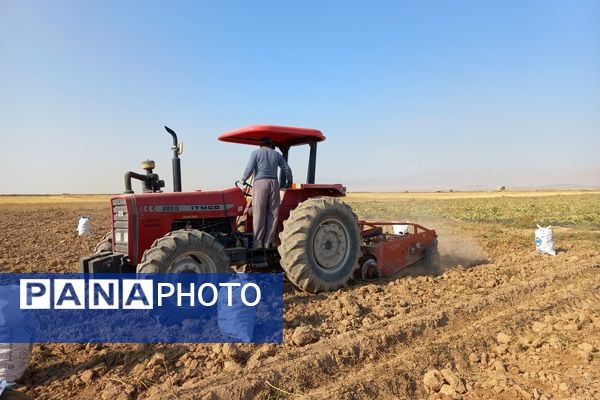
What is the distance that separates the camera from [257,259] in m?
5.74

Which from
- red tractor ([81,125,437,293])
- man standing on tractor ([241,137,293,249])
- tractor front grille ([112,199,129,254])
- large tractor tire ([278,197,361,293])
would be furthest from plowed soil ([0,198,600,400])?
tractor front grille ([112,199,129,254])

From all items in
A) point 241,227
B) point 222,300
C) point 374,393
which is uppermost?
point 241,227

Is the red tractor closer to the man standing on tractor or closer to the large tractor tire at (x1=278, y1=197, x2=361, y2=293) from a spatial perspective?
the large tractor tire at (x1=278, y1=197, x2=361, y2=293)

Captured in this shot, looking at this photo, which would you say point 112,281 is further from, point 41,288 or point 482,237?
point 482,237

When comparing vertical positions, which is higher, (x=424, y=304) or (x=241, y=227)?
(x=241, y=227)

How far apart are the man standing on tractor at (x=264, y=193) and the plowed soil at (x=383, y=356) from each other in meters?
0.81

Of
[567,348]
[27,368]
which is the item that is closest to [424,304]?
[567,348]

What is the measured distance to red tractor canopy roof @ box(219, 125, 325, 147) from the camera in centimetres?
571

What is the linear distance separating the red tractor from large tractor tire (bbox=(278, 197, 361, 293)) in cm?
1

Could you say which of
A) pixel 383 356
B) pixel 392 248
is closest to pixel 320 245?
pixel 392 248

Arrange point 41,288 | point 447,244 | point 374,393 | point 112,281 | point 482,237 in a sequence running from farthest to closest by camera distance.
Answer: point 482,237 < point 447,244 < point 41,288 < point 112,281 < point 374,393

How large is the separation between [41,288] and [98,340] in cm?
185

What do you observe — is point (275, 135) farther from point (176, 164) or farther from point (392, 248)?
point (392, 248)

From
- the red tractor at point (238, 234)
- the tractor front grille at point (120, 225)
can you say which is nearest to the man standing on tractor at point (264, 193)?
the red tractor at point (238, 234)
